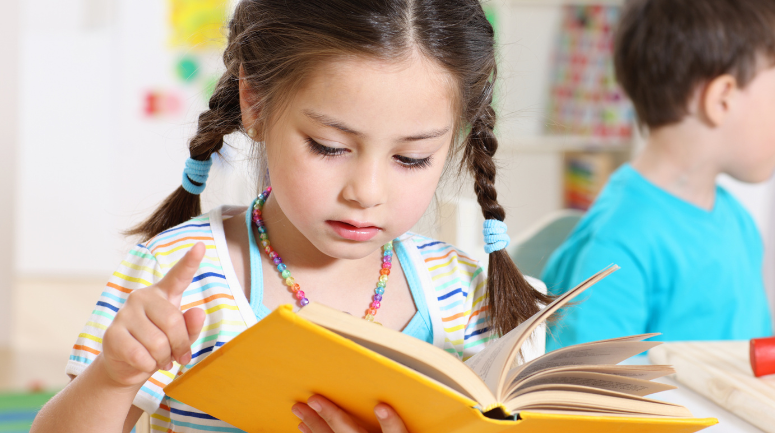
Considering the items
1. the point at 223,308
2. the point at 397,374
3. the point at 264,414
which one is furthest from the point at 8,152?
the point at 397,374

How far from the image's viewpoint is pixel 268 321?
429 mm

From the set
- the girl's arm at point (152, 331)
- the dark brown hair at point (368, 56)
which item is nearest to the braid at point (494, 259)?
the dark brown hair at point (368, 56)

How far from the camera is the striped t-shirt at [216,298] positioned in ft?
2.25

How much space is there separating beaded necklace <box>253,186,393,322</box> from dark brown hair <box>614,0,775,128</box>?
0.74m

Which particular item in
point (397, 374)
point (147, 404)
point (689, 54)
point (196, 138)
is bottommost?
point (147, 404)

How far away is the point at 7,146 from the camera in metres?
2.56

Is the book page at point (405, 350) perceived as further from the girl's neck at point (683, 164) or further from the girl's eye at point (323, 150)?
the girl's neck at point (683, 164)

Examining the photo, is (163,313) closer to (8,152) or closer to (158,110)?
(8,152)

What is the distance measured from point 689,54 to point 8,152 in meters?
2.35

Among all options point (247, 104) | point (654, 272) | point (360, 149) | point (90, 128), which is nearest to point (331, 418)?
point (360, 149)

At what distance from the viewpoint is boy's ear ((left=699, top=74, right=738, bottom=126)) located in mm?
1240

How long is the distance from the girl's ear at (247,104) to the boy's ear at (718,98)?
889 mm

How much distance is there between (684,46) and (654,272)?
0.41 m

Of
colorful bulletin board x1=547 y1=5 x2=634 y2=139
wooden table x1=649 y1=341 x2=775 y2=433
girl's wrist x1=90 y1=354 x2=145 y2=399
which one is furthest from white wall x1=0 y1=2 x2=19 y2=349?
wooden table x1=649 y1=341 x2=775 y2=433
